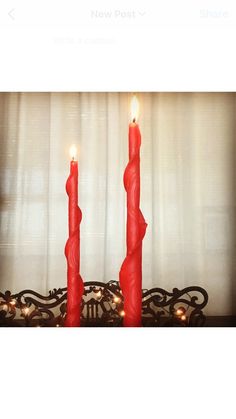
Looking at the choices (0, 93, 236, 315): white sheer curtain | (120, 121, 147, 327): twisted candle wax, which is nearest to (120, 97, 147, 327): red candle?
(120, 121, 147, 327): twisted candle wax

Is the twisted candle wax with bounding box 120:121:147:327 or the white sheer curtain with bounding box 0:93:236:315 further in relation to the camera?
the white sheer curtain with bounding box 0:93:236:315

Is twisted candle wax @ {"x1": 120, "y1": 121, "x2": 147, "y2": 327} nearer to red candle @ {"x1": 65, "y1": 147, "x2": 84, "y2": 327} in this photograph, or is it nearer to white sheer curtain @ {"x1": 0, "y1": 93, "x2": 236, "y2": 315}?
red candle @ {"x1": 65, "y1": 147, "x2": 84, "y2": 327}

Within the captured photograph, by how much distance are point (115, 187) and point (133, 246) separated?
0.43 m

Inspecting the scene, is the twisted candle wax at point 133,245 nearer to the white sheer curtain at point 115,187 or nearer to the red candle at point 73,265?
the red candle at point 73,265

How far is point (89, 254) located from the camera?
2.55ft

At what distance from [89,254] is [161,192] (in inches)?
6.7

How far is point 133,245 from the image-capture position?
374 mm

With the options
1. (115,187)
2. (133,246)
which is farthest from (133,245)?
(115,187)

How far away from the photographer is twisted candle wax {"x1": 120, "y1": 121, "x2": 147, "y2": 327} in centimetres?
37

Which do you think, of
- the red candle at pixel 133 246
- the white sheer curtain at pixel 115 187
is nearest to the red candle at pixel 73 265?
the red candle at pixel 133 246

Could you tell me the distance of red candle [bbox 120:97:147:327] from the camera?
37 cm

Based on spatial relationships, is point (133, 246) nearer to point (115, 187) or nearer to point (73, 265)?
point (73, 265)
